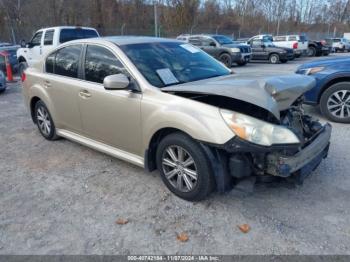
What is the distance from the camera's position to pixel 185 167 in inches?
123

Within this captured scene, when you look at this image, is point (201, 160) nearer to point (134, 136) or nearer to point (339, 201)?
point (134, 136)

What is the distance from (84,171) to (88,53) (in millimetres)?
1585

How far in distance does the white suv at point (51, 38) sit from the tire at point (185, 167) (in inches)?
343

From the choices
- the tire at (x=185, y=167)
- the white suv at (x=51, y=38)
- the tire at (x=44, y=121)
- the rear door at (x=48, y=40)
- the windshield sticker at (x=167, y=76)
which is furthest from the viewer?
the rear door at (x=48, y=40)

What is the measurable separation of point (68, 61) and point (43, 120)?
1338 millimetres

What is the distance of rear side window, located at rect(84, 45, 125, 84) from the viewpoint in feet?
11.8

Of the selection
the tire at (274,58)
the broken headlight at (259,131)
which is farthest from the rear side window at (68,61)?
the tire at (274,58)

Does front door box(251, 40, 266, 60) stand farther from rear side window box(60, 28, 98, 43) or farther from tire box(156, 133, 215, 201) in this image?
tire box(156, 133, 215, 201)

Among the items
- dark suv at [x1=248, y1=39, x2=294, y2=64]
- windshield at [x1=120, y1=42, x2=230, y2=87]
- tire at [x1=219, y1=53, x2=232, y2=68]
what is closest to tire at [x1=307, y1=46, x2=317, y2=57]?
dark suv at [x1=248, y1=39, x2=294, y2=64]

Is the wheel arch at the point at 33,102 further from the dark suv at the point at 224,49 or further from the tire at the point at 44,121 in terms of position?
the dark suv at the point at 224,49

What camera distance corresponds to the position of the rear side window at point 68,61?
4154mm

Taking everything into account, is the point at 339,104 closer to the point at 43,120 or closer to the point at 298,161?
the point at 298,161

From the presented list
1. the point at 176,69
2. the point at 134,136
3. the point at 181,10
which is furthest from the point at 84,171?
the point at 181,10

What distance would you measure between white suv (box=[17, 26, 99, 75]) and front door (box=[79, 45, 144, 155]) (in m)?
7.37
